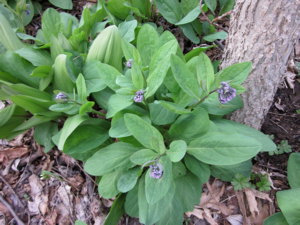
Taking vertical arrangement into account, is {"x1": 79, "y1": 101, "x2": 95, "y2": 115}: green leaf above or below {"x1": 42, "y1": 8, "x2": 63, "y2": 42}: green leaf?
below

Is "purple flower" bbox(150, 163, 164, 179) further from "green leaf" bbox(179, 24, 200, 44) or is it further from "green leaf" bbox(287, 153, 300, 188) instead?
"green leaf" bbox(179, 24, 200, 44)

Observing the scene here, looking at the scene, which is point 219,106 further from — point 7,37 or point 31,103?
point 7,37

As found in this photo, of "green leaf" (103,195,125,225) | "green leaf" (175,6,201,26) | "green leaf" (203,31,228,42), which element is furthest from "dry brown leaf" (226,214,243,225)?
"green leaf" (175,6,201,26)

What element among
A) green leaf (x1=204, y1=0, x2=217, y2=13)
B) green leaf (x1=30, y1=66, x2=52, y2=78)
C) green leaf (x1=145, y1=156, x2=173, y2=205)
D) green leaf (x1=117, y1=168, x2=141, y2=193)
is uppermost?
green leaf (x1=204, y1=0, x2=217, y2=13)

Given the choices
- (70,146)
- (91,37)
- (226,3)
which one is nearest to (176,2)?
(226,3)

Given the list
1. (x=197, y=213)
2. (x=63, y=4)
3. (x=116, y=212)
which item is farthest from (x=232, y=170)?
(x=63, y=4)

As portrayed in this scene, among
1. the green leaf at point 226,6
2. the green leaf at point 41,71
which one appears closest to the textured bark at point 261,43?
the green leaf at point 226,6

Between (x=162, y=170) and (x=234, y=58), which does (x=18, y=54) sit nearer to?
(x=162, y=170)
